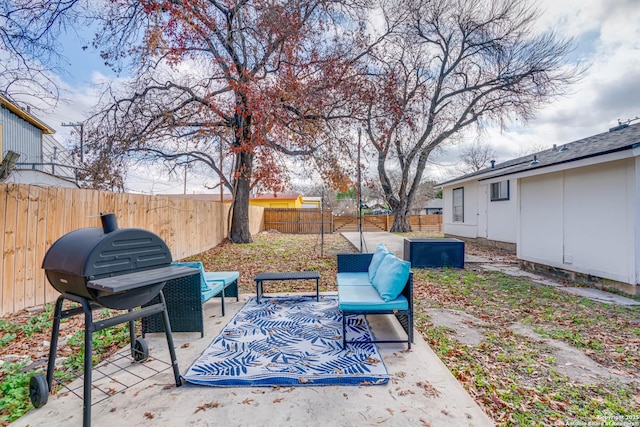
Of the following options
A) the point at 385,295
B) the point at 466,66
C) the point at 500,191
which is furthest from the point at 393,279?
the point at 466,66

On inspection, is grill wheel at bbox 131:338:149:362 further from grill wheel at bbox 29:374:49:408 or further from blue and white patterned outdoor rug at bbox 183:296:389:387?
grill wheel at bbox 29:374:49:408

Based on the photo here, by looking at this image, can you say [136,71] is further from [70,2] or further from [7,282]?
[7,282]

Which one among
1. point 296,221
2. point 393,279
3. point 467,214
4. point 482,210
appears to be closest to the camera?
point 393,279

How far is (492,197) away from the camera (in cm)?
1127

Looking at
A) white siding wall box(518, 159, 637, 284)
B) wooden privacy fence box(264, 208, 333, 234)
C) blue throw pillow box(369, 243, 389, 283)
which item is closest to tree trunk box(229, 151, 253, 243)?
wooden privacy fence box(264, 208, 333, 234)

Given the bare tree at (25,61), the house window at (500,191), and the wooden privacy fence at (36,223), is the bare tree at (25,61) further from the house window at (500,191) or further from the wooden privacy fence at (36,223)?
the house window at (500,191)

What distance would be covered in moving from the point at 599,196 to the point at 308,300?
5.66 m

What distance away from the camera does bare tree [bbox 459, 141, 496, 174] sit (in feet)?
102

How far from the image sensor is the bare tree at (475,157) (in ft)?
102

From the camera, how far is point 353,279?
436 cm

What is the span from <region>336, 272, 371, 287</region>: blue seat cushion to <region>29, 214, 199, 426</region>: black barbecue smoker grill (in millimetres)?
2262

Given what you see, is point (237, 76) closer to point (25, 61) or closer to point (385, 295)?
point (25, 61)

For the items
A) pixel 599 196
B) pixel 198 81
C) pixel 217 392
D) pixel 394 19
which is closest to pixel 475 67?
pixel 394 19

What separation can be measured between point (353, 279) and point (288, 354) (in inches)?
64.2
